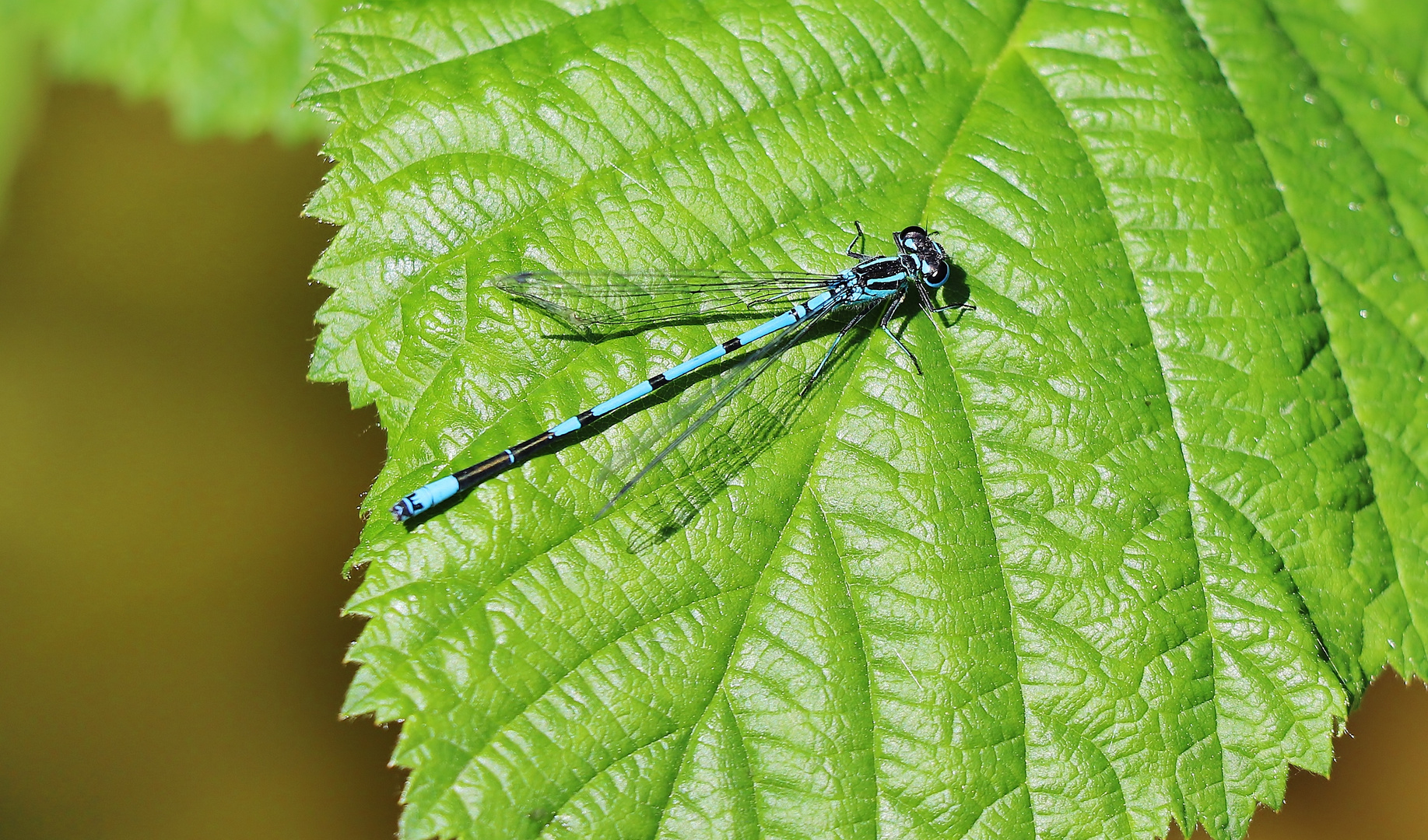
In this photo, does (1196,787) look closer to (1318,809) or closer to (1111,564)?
(1111,564)

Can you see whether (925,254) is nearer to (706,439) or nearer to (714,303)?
(714,303)

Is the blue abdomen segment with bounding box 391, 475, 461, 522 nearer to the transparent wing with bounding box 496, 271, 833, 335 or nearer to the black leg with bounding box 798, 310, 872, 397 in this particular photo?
the transparent wing with bounding box 496, 271, 833, 335

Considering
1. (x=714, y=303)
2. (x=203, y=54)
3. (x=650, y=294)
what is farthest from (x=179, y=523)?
(x=714, y=303)

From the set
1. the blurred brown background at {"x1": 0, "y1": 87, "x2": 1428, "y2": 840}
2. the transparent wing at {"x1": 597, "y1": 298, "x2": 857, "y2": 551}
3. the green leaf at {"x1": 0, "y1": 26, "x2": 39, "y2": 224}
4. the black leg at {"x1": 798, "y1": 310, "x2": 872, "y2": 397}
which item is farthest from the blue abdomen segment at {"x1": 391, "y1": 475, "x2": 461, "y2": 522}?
the green leaf at {"x1": 0, "y1": 26, "x2": 39, "y2": 224}

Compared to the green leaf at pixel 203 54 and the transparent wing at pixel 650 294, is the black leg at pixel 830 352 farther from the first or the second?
the green leaf at pixel 203 54

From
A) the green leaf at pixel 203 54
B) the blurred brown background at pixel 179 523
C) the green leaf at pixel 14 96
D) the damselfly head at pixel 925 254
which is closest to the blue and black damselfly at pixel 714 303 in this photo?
the damselfly head at pixel 925 254

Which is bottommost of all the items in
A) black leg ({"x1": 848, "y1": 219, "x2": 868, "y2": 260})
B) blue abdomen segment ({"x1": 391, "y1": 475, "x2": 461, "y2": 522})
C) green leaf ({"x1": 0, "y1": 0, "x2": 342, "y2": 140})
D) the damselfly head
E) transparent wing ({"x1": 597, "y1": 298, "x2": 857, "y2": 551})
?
blue abdomen segment ({"x1": 391, "y1": 475, "x2": 461, "y2": 522})
